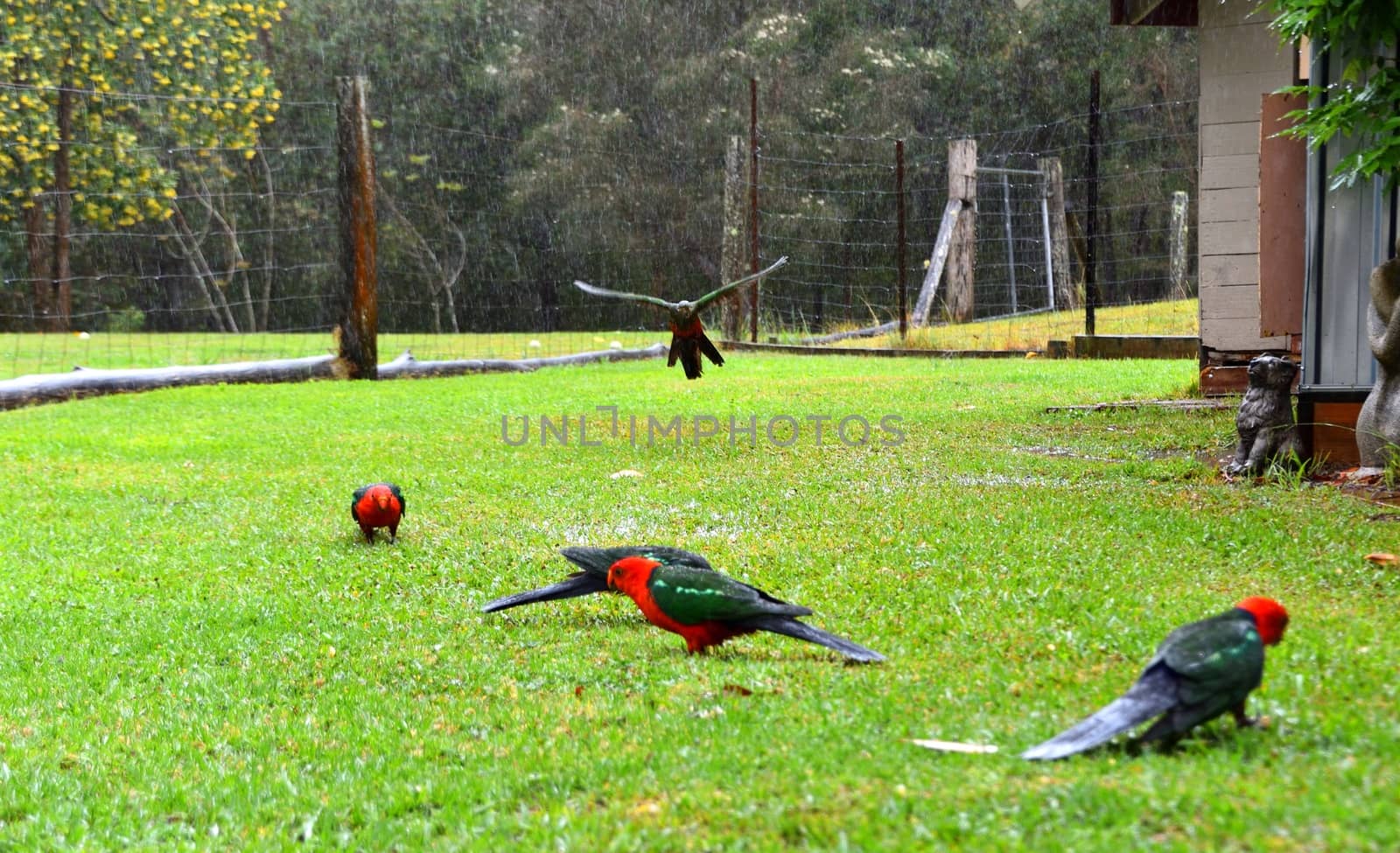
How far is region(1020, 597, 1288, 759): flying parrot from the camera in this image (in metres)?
Answer: 2.60

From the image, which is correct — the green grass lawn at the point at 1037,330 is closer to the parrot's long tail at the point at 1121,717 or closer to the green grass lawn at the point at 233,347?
the green grass lawn at the point at 233,347

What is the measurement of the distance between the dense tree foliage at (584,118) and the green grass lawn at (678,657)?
64.0 ft

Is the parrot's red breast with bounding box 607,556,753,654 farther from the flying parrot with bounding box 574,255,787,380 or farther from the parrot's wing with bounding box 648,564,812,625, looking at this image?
the flying parrot with bounding box 574,255,787,380

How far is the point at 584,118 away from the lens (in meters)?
29.4

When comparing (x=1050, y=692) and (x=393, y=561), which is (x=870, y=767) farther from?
(x=393, y=561)

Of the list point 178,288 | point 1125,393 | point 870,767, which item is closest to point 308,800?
point 870,767

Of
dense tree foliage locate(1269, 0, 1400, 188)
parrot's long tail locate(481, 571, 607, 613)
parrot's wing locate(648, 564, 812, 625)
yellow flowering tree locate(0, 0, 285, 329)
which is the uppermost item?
yellow flowering tree locate(0, 0, 285, 329)

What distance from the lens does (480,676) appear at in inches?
154

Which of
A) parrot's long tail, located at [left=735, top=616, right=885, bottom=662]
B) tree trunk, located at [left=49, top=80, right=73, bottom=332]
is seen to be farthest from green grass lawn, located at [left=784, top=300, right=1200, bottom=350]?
parrot's long tail, located at [left=735, top=616, right=885, bottom=662]

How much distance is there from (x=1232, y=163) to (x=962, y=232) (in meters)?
9.18

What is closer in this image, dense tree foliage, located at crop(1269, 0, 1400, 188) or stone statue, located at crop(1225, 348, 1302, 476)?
dense tree foliage, located at crop(1269, 0, 1400, 188)

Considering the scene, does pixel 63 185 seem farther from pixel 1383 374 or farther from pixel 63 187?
pixel 1383 374

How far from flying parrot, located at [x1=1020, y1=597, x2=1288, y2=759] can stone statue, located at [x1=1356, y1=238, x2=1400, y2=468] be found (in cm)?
374

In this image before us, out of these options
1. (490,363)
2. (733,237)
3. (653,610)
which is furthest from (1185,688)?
(733,237)
